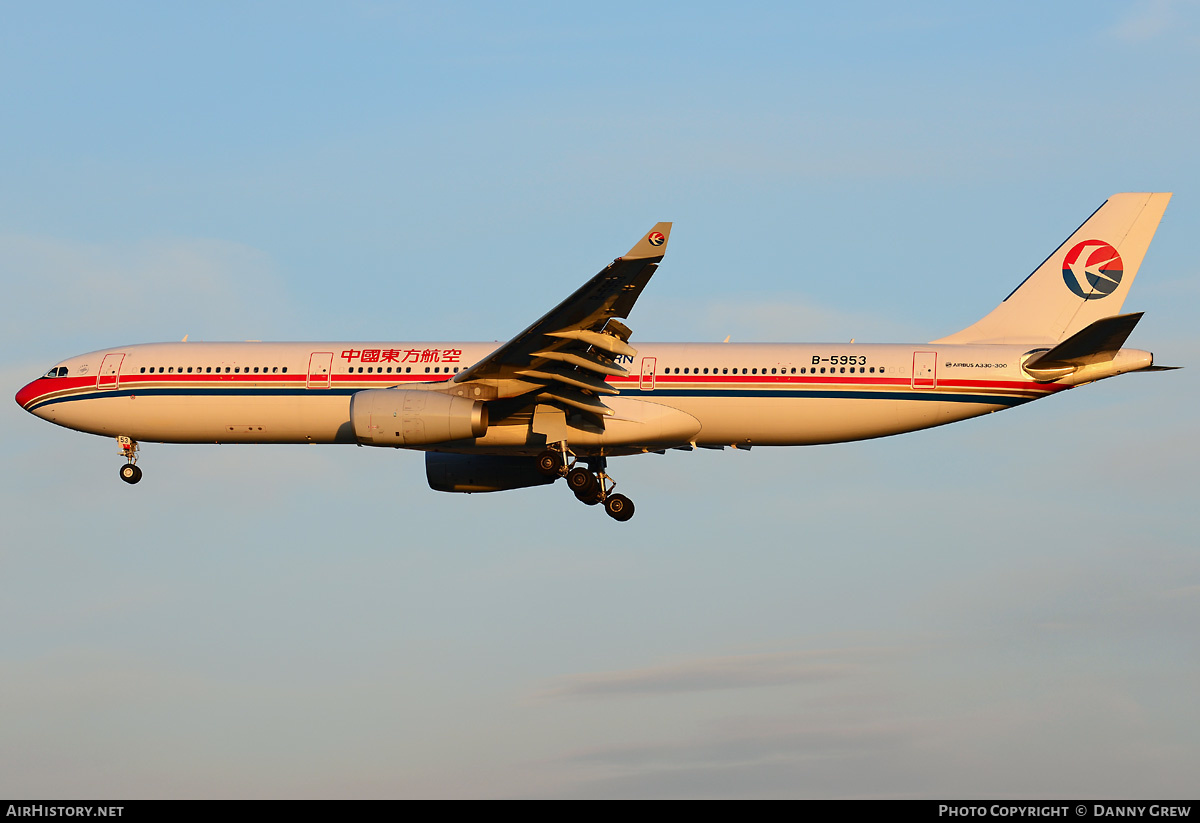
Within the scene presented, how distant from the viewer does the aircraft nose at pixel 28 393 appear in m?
42.6

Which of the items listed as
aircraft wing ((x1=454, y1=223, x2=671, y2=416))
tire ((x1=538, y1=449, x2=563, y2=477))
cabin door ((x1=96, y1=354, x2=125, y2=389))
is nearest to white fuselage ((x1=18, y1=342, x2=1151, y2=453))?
cabin door ((x1=96, y1=354, x2=125, y2=389))

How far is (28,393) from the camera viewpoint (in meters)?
42.7

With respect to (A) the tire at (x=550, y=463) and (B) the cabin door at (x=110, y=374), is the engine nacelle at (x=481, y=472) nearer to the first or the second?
(A) the tire at (x=550, y=463)

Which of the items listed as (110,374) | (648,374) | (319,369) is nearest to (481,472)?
(319,369)

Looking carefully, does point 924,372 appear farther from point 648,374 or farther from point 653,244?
point 653,244

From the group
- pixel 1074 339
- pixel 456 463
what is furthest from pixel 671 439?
pixel 1074 339

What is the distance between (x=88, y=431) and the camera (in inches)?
1649

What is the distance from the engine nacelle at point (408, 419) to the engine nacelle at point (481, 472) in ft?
20.2

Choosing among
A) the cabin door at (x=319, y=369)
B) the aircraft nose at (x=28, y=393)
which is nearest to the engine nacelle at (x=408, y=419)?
the cabin door at (x=319, y=369)

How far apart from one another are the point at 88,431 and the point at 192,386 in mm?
4242
